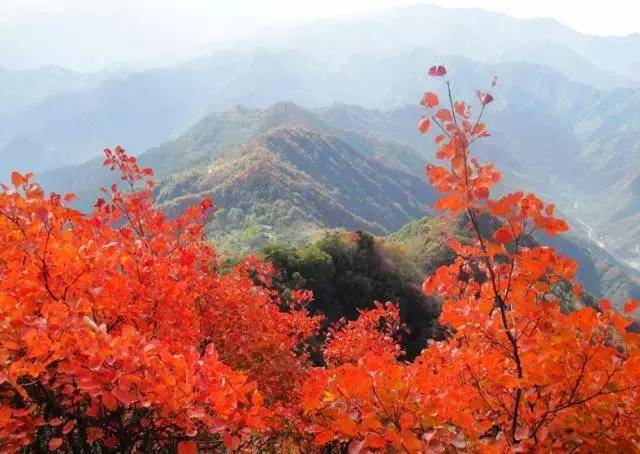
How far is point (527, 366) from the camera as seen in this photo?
3.68 meters

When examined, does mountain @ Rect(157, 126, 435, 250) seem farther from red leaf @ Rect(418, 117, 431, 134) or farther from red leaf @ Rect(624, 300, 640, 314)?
red leaf @ Rect(418, 117, 431, 134)

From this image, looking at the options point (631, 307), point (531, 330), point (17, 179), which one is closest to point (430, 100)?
point (531, 330)

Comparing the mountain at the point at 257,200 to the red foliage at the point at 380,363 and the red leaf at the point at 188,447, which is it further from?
the red leaf at the point at 188,447

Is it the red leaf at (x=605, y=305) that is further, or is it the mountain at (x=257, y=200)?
the mountain at (x=257, y=200)

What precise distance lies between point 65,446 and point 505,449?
174 inches

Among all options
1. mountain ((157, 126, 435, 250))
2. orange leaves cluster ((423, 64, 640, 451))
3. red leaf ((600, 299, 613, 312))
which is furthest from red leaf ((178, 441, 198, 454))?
mountain ((157, 126, 435, 250))

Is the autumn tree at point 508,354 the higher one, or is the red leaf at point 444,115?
the red leaf at point 444,115

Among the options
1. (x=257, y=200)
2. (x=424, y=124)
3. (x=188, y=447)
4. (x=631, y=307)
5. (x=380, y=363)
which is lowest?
(x=188, y=447)

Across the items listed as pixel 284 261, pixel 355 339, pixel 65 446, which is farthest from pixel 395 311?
pixel 284 261

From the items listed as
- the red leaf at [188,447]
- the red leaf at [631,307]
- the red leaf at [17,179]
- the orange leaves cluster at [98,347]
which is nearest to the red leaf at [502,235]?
the red leaf at [631,307]

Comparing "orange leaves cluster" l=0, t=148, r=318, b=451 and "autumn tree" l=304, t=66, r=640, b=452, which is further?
"autumn tree" l=304, t=66, r=640, b=452

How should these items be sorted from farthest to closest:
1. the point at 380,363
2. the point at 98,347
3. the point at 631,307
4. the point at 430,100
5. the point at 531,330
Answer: the point at 380,363 → the point at 631,307 → the point at 531,330 → the point at 430,100 → the point at 98,347

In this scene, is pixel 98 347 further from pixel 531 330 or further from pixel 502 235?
pixel 531 330

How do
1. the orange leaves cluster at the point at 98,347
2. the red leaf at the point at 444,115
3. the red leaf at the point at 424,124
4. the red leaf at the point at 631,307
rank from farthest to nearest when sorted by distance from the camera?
the red leaf at the point at 631,307
the red leaf at the point at 424,124
the red leaf at the point at 444,115
the orange leaves cluster at the point at 98,347
